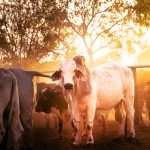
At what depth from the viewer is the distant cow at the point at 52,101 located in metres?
9.54

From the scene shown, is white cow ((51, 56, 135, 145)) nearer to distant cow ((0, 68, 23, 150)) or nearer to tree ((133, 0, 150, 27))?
distant cow ((0, 68, 23, 150))

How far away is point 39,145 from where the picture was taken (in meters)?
7.78

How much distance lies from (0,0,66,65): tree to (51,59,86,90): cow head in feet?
56.0

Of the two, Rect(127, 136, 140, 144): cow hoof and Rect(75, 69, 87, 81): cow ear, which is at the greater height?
Rect(75, 69, 87, 81): cow ear

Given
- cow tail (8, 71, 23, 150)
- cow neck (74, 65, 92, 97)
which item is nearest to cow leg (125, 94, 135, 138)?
cow neck (74, 65, 92, 97)

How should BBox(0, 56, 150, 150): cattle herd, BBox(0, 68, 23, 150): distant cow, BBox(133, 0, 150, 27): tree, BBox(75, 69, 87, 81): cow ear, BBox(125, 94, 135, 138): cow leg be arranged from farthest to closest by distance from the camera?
BBox(133, 0, 150, 27): tree → BBox(125, 94, 135, 138): cow leg → BBox(75, 69, 87, 81): cow ear → BBox(0, 56, 150, 150): cattle herd → BBox(0, 68, 23, 150): distant cow

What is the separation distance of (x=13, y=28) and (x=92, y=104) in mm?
18087

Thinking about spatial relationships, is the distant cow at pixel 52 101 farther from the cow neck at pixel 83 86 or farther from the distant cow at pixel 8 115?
the distant cow at pixel 8 115

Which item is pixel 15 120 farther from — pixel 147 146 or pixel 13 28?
pixel 13 28

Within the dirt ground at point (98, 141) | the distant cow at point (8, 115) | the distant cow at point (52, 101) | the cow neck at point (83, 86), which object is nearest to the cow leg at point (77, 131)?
the dirt ground at point (98, 141)

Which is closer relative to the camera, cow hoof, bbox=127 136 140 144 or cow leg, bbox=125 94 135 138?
cow hoof, bbox=127 136 140 144

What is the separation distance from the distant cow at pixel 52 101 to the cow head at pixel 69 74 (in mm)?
2119

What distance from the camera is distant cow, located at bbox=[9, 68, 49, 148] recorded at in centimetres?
667

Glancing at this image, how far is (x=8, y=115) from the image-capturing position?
5.29 m
